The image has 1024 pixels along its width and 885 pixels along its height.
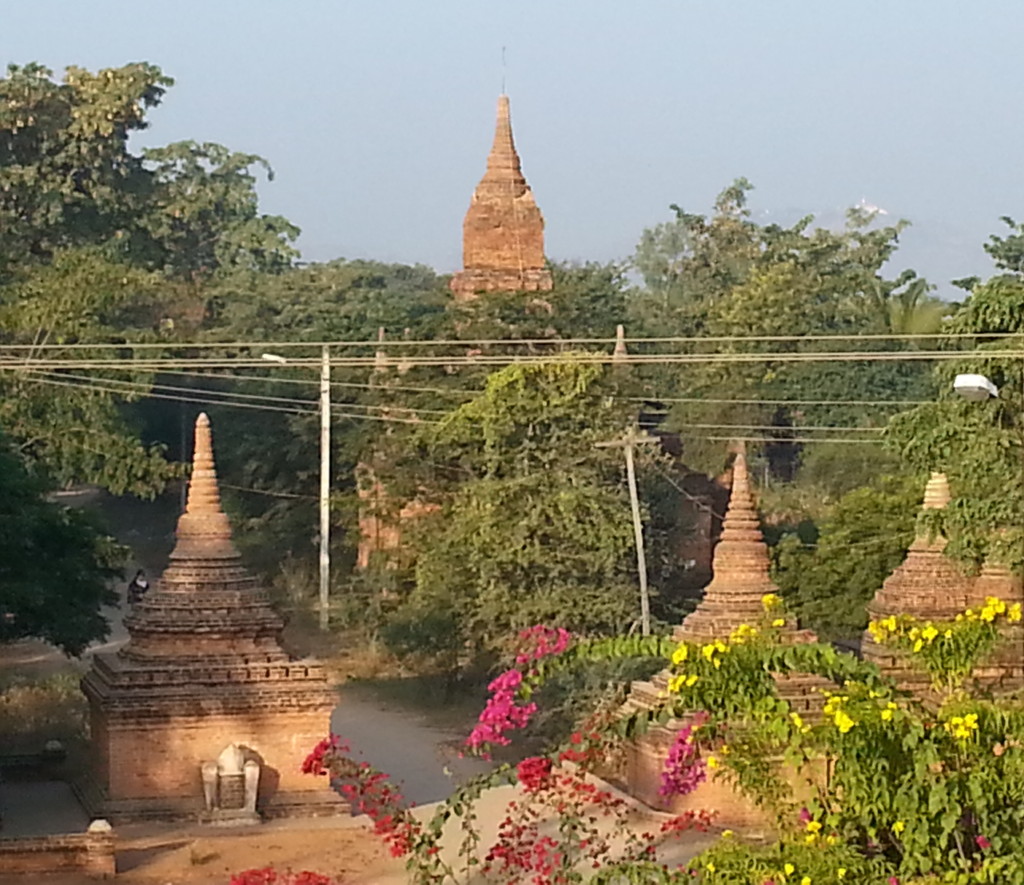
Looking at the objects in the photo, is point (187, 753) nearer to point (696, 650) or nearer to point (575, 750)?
point (575, 750)

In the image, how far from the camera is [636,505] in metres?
30.8

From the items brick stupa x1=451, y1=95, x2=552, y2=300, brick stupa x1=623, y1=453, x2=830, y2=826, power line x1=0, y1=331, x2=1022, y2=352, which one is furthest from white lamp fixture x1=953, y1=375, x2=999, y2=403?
brick stupa x1=451, y1=95, x2=552, y2=300

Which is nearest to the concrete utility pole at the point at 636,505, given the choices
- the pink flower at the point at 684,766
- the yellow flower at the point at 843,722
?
the pink flower at the point at 684,766

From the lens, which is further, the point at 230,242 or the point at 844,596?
the point at 230,242

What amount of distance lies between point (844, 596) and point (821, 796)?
871 inches

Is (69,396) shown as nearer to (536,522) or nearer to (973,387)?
(536,522)

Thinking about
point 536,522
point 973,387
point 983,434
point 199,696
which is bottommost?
point 199,696

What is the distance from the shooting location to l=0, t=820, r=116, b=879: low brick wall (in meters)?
17.2

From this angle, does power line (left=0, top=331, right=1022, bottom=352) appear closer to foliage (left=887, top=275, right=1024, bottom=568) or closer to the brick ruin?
foliage (left=887, top=275, right=1024, bottom=568)

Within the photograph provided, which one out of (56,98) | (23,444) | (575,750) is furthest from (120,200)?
(575,750)

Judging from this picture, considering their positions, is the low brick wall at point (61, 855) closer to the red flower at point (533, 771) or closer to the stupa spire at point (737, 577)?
the red flower at point (533, 771)

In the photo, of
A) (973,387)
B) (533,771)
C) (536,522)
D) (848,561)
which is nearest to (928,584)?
(973,387)

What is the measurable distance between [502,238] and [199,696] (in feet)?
73.9

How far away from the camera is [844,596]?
32.2 metres
